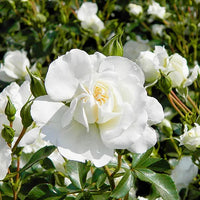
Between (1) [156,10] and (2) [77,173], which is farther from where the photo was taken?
(1) [156,10]

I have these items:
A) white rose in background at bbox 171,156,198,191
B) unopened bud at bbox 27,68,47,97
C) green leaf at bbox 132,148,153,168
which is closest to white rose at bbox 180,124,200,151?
green leaf at bbox 132,148,153,168

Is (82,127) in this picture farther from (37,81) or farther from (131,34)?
(131,34)

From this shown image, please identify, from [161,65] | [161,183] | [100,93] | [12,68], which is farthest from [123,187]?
[12,68]

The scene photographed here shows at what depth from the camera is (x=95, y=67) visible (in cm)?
65

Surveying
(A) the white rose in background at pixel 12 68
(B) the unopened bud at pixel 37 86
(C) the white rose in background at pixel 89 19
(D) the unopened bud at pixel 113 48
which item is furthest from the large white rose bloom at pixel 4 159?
(C) the white rose in background at pixel 89 19

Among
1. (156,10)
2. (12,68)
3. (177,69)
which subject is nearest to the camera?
(177,69)

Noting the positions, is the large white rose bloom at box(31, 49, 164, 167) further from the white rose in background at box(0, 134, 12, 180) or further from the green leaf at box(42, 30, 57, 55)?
the green leaf at box(42, 30, 57, 55)

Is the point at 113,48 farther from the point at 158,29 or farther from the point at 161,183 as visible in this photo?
the point at 158,29

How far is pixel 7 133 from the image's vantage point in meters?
0.71

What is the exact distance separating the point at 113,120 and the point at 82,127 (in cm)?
5

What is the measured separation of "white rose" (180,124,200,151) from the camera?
82cm

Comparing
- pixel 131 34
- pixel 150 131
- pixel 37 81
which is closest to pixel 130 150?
pixel 150 131

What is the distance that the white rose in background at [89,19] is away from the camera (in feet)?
4.94

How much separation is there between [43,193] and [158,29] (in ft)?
3.26
